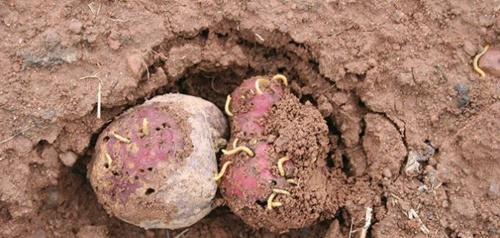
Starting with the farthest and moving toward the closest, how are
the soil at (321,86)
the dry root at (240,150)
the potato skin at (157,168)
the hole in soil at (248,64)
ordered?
the hole in soil at (248,64), the soil at (321,86), the dry root at (240,150), the potato skin at (157,168)

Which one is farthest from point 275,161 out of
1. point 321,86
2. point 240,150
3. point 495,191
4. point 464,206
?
point 495,191

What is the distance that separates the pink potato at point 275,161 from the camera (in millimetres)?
3160

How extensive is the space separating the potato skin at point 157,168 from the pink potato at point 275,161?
0.48 ft

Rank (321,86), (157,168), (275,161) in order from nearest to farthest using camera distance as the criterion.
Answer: (157,168) → (275,161) → (321,86)

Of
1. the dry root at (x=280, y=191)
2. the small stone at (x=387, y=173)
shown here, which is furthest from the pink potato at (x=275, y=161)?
the small stone at (x=387, y=173)

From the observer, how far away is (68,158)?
11.1ft

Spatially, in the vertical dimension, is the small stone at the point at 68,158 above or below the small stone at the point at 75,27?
below

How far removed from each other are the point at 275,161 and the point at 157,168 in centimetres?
55

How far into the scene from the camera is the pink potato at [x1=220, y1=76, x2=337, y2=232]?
3160mm

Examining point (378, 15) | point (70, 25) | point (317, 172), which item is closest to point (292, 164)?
point (317, 172)

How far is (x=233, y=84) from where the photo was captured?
372 cm

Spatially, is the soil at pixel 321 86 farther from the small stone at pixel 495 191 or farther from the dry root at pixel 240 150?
the dry root at pixel 240 150

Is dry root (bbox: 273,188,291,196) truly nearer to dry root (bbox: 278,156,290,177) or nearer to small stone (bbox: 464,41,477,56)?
dry root (bbox: 278,156,290,177)

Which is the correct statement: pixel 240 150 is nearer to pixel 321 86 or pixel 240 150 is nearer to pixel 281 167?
pixel 281 167
